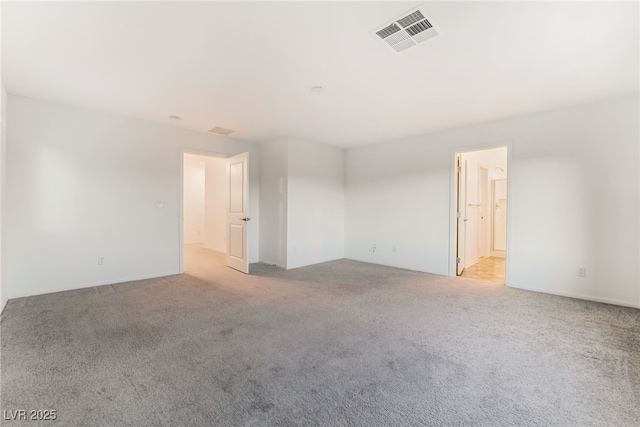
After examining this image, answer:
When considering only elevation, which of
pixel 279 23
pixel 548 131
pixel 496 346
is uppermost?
pixel 279 23

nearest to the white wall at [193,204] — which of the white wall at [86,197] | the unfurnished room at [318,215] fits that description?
the unfurnished room at [318,215]

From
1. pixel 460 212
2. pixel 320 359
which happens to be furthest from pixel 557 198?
pixel 320 359

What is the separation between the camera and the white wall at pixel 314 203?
529 cm

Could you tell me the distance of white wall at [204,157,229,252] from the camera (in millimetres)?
7375

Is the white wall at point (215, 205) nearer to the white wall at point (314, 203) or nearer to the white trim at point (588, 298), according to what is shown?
the white wall at point (314, 203)

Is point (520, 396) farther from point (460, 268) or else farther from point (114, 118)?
point (114, 118)

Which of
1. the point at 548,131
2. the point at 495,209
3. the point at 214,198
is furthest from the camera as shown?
the point at 214,198

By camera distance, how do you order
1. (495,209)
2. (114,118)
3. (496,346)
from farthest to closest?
(495,209), (114,118), (496,346)

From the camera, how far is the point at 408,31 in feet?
7.00

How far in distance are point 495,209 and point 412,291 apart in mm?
4830

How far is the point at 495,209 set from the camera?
7141mm

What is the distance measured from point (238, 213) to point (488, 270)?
4915mm

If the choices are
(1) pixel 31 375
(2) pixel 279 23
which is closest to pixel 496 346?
(2) pixel 279 23

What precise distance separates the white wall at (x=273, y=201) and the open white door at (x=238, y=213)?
0.67 meters
